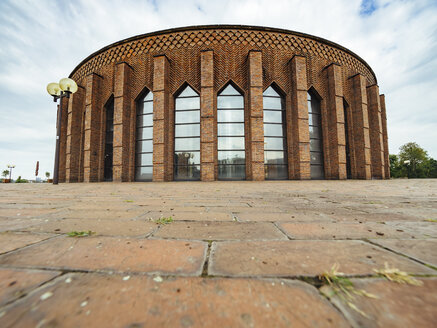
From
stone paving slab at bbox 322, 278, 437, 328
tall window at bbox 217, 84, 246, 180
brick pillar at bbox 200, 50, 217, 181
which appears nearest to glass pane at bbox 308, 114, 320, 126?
tall window at bbox 217, 84, 246, 180

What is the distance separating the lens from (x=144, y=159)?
461 inches

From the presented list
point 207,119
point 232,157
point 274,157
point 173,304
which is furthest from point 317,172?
point 173,304

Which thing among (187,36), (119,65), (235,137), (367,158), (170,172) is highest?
(187,36)

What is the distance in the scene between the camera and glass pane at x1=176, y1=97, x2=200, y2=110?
11.5m

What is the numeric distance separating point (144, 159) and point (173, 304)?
1213 centimetres

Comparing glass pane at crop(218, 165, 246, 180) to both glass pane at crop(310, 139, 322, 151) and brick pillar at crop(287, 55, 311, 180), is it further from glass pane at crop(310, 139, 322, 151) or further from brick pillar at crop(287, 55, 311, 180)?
glass pane at crop(310, 139, 322, 151)

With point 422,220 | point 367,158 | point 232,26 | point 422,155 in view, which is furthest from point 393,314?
point 422,155

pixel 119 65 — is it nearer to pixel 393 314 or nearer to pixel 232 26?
pixel 232 26

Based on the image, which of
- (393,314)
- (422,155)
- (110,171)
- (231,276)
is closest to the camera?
(393,314)

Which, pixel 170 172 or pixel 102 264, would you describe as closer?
pixel 102 264

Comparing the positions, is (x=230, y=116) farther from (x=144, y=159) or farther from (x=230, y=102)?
(x=144, y=159)

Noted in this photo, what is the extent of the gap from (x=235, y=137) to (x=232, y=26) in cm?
688

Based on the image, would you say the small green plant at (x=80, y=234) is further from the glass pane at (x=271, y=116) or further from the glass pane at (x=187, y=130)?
the glass pane at (x=271, y=116)

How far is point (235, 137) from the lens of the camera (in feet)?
36.3
